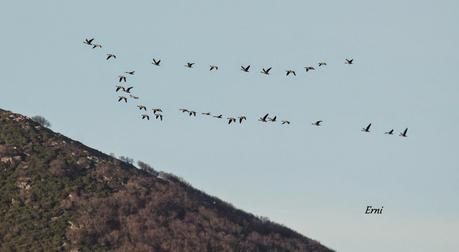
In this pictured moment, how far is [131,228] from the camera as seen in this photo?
A: 100938 mm

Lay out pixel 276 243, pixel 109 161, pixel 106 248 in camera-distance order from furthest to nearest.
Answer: pixel 109 161, pixel 276 243, pixel 106 248

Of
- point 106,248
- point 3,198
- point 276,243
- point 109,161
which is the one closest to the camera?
point 106,248

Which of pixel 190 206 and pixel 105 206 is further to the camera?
pixel 190 206

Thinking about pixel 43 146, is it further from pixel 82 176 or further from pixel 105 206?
pixel 105 206

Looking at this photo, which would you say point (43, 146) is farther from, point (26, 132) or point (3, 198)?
point (3, 198)

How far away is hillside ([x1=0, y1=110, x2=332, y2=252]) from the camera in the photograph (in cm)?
9869

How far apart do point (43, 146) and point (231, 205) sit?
23845 mm

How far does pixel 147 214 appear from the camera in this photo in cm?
10488

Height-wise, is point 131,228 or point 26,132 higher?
point 26,132

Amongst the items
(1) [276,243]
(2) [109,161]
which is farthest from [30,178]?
(1) [276,243]

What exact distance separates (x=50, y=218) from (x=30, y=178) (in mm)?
8359

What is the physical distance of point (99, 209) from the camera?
103562 mm

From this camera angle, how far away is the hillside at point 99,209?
324 feet

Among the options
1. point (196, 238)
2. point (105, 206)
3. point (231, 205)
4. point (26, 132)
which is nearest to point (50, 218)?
point (105, 206)
